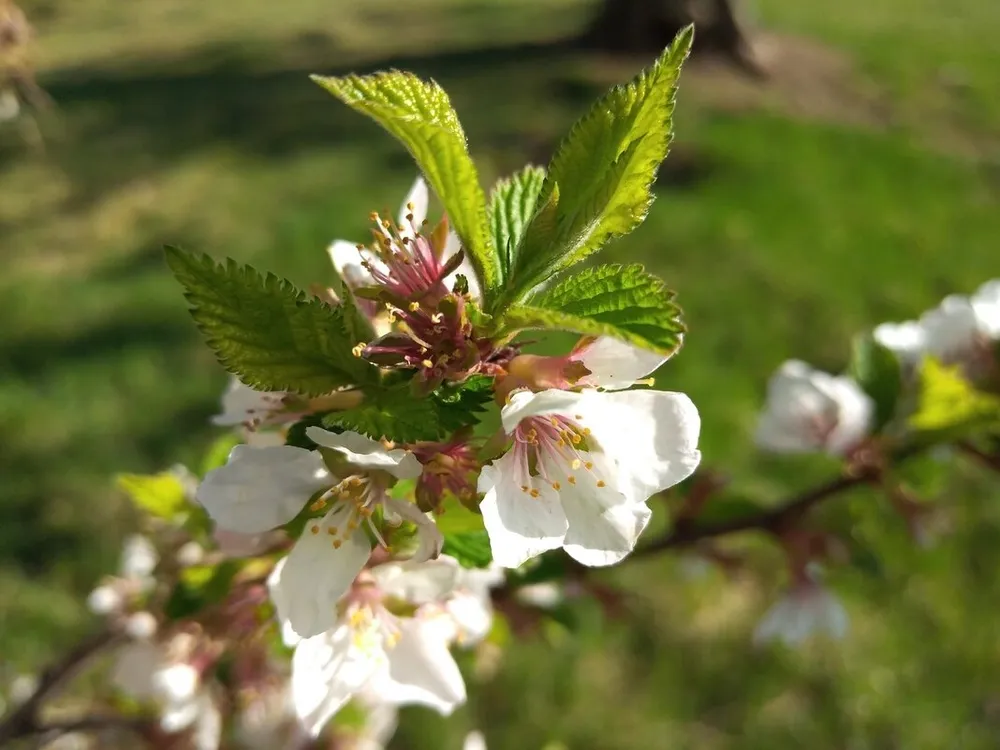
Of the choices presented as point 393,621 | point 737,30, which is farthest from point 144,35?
point 393,621

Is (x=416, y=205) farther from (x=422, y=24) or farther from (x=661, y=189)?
(x=422, y=24)

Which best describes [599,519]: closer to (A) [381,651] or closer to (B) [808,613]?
(A) [381,651]

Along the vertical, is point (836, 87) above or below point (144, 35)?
below

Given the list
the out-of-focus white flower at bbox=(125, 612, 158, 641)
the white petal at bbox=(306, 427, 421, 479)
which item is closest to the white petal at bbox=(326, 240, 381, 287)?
the white petal at bbox=(306, 427, 421, 479)

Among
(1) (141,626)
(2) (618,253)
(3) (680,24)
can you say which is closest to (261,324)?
(1) (141,626)

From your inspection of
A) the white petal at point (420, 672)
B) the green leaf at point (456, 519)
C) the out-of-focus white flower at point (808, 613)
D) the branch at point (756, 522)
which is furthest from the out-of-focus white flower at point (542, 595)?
the green leaf at point (456, 519)

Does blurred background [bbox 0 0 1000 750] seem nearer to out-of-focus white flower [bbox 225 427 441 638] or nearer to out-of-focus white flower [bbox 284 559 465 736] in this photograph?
out-of-focus white flower [bbox 284 559 465 736]
